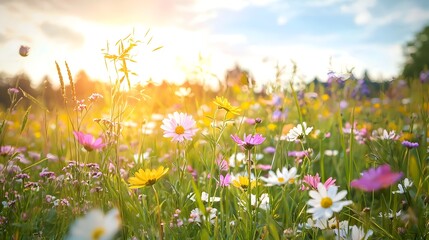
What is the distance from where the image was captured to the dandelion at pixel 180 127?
1256mm

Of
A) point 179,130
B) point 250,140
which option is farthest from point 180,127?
point 250,140

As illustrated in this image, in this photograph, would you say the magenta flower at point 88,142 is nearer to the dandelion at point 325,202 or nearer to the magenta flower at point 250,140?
the magenta flower at point 250,140

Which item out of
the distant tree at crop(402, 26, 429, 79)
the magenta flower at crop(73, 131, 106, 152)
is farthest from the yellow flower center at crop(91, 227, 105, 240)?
the distant tree at crop(402, 26, 429, 79)

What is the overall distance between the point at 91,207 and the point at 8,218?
265 mm

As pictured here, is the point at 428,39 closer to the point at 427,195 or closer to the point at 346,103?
the point at 346,103

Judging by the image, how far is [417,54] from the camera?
28453mm

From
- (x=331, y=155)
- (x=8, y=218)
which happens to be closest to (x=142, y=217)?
(x=8, y=218)

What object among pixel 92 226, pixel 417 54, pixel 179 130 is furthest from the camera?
pixel 417 54

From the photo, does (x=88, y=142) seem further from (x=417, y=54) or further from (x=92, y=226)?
(x=417, y=54)

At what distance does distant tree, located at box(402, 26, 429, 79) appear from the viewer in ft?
89.9

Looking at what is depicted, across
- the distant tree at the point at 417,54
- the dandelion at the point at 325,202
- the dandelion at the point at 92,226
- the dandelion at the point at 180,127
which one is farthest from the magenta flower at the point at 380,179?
the distant tree at the point at 417,54

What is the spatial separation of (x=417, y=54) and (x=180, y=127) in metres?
32.0

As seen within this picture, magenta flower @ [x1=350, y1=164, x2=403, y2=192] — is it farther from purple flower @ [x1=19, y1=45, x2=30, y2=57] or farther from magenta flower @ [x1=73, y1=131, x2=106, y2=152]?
purple flower @ [x1=19, y1=45, x2=30, y2=57]

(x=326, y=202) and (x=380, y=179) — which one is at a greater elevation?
(x=380, y=179)
